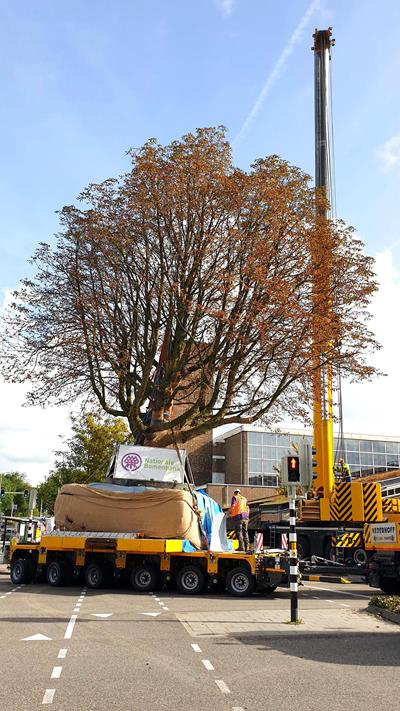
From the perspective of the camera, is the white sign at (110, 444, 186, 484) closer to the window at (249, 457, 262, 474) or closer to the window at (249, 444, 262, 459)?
the window at (249, 457, 262, 474)

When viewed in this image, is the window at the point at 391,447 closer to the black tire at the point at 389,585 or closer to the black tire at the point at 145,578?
the black tire at the point at 389,585

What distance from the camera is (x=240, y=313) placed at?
65.0 feet

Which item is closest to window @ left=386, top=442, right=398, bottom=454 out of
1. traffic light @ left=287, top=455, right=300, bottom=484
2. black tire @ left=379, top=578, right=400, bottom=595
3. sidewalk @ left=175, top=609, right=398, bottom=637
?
black tire @ left=379, top=578, right=400, bottom=595

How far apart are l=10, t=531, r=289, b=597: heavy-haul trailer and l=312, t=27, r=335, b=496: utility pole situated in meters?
6.79

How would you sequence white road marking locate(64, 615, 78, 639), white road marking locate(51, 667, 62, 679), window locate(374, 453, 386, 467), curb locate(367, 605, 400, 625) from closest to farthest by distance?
white road marking locate(51, 667, 62, 679)
white road marking locate(64, 615, 78, 639)
curb locate(367, 605, 400, 625)
window locate(374, 453, 386, 467)

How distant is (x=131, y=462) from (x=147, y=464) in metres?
0.49

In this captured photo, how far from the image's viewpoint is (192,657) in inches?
322

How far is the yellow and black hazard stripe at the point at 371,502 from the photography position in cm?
2325

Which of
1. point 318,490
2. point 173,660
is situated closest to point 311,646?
point 173,660

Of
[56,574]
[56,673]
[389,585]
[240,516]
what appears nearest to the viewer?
[56,673]

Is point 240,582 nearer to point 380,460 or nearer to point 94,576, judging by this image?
point 94,576

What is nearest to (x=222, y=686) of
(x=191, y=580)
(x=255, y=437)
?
(x=191, y=580)

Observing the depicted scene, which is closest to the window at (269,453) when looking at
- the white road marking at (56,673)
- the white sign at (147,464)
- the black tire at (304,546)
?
the black tire at (304,546)

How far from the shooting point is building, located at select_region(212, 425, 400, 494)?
5566cm
